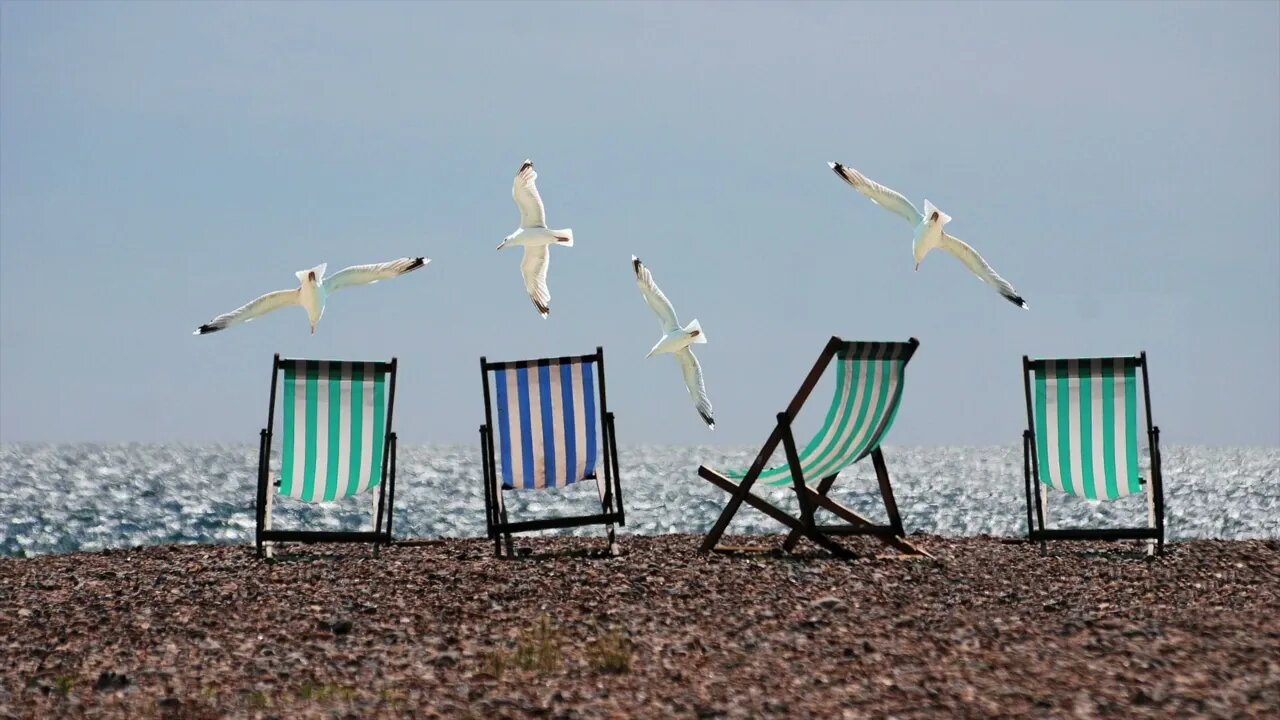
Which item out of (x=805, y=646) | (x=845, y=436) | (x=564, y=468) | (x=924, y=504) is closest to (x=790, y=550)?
(x=845, y=436)

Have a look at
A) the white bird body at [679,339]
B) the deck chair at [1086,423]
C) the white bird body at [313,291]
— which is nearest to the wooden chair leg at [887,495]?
the deck chair at [1086,423]

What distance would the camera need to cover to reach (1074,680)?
4.37 m

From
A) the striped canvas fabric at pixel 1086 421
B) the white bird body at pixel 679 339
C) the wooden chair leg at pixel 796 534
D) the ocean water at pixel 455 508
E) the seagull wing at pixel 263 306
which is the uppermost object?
the seagull wing at pixel 263 306

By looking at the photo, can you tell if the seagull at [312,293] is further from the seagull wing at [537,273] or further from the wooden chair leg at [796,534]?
the wooden chair leg at [796,534]

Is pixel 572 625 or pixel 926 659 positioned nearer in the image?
pixel 926 659

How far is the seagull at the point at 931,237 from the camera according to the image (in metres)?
8.09

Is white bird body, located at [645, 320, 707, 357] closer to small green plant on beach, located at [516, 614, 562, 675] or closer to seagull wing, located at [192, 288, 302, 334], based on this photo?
seagull wing, located at [192, 288, 302, 334]

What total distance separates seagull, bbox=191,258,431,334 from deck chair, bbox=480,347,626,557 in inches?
35.3

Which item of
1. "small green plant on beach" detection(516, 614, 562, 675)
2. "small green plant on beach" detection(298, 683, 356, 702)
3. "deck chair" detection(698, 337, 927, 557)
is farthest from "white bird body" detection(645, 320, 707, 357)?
Result: "small green plant on beach" detection(298, 683, 356, 702)

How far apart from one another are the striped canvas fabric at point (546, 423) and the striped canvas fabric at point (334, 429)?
73 centimetres

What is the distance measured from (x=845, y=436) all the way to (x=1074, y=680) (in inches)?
112

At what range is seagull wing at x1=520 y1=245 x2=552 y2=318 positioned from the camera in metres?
8.36

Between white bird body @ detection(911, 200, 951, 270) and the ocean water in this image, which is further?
the ocean water

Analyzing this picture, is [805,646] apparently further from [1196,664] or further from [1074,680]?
[1196,664]
